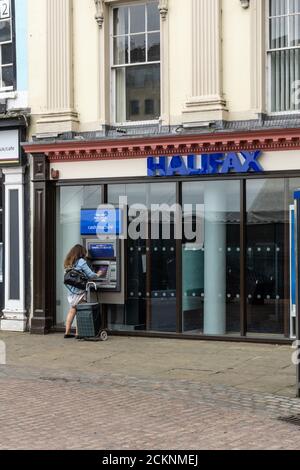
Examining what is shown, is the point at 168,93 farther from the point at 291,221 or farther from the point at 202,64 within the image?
the point at 291,221

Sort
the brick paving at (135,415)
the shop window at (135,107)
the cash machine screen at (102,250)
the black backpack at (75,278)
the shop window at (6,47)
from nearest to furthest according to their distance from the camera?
the brick paving at (135,415) < the black backpack at (75,278) < the cash machine screen at (102,250) < the shop window at (135,107) < the shop window at (6,47)

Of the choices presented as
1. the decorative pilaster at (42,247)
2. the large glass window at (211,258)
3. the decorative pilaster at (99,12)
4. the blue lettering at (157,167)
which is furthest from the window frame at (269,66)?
the decorative pilaster at (42,247)

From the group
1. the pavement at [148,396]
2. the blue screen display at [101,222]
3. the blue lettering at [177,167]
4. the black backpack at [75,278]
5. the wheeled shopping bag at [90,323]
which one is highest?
the blue lettering at [177,167]

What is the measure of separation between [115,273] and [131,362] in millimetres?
3090

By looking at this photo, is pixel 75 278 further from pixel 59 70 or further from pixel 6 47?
pixel 6 47

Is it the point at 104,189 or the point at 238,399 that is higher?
the point at 104,189

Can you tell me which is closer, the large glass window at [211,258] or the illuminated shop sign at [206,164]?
the illuminated shop sign at [206,164]

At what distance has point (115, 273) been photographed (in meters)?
14.8

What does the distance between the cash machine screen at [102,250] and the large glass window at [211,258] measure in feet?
4.77

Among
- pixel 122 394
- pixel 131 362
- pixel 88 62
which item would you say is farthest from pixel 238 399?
pixel 88 62

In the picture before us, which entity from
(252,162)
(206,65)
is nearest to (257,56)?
(206,65)

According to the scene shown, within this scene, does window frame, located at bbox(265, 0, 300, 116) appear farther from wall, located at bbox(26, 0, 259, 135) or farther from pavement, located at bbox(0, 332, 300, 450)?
pavement, located at bbox(0, 332, 300, 450)

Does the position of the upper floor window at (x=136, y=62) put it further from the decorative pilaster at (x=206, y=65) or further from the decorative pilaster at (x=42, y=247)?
the decorative pilaster at (x=42, y=247)

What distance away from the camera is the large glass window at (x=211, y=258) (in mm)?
13883
